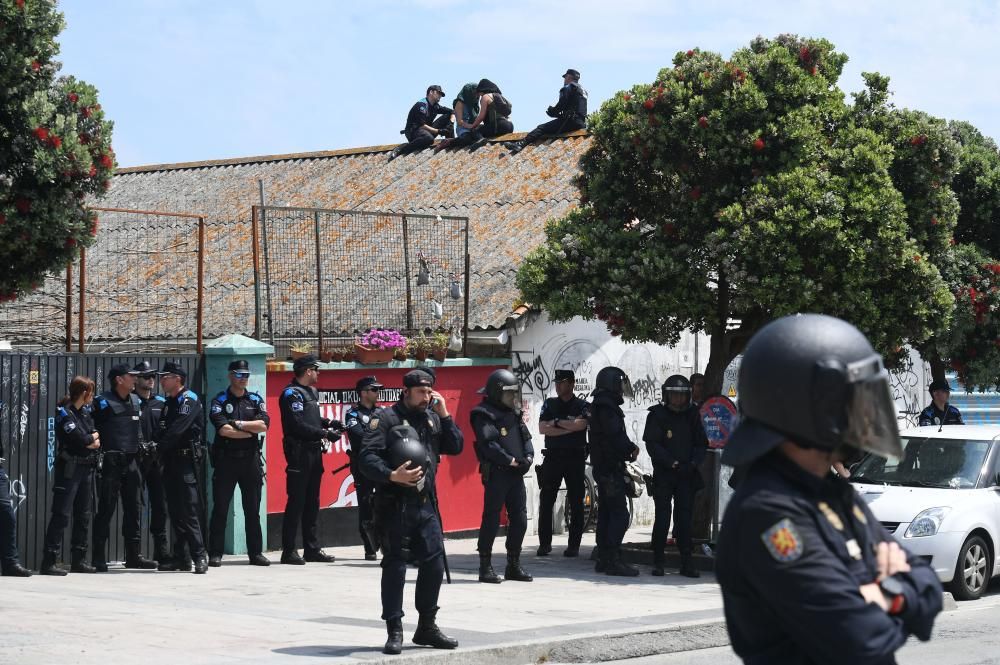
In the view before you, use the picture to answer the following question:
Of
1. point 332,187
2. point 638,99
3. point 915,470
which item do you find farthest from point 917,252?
point 332,187

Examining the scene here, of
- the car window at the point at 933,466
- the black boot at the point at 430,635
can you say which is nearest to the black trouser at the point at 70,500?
the black boot at the point at 430,635

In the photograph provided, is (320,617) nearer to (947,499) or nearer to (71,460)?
(71,460)

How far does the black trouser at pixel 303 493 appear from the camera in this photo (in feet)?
44.8

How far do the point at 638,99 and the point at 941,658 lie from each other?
22.0 ft

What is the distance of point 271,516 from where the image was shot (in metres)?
14.6

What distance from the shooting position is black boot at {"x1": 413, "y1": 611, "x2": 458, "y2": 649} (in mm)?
8688

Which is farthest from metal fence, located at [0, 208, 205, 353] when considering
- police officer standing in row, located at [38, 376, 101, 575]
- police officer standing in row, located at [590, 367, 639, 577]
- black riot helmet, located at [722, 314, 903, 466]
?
black riot helmet, located at [722, 314, 903, 466]

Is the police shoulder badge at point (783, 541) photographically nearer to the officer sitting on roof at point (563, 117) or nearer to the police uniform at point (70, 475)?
the police uniform at point (70, 475)

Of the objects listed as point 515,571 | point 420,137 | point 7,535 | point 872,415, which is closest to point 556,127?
point 420,137

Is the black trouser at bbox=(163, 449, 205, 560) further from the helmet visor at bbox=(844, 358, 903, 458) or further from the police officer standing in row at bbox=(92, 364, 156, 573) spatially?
the helmet visor at bbox=(844, 358, 903, 458)

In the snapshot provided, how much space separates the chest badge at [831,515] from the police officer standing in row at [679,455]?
9.90m

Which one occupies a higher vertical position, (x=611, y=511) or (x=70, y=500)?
(x=70, y=500)

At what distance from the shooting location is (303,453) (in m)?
13.8

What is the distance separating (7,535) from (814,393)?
32.7 ft
